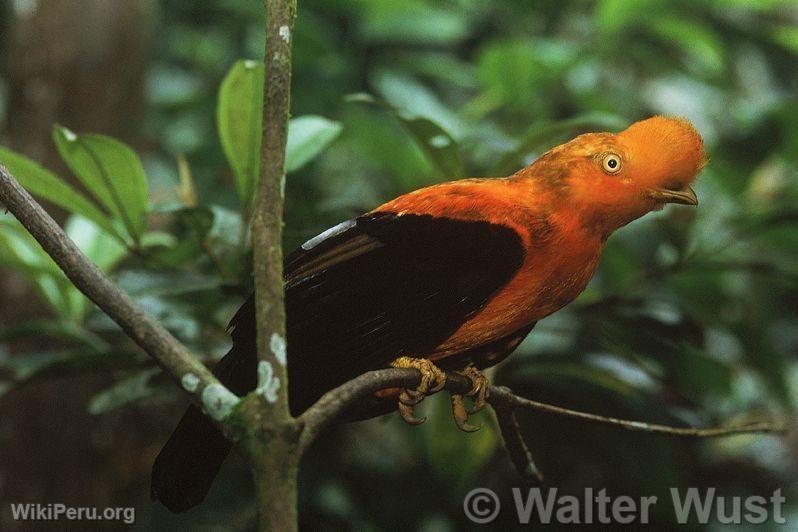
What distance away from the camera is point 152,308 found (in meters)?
1.39

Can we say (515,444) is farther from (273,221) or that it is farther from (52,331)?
(52,331)

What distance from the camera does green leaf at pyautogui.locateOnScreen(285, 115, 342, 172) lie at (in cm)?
135

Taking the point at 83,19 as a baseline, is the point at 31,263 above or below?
below

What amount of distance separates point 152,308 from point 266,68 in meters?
0.65

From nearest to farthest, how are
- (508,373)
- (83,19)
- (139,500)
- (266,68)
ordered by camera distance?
1. (266,68)
2. (508,373)
3. (139,500)
4. (83,19)

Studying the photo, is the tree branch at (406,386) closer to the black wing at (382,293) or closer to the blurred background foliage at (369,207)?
the black wing at (382,293)

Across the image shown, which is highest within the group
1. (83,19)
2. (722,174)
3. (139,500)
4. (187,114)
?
(187,114)

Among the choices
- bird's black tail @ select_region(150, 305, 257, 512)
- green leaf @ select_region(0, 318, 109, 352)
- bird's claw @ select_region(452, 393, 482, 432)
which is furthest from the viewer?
green leaf @ select_region(0, 318, 109, 352)

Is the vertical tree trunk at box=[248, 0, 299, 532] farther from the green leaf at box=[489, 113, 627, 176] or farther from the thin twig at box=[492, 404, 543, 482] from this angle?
the green leaf at box=[489, 113, 627, 176]

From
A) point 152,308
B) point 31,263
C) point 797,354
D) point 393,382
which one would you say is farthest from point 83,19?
point 797,354

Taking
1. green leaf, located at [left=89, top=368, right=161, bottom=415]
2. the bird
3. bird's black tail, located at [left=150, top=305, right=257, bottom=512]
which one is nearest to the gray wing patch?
the bird

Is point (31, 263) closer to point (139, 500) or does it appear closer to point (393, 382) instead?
point (139, 500)

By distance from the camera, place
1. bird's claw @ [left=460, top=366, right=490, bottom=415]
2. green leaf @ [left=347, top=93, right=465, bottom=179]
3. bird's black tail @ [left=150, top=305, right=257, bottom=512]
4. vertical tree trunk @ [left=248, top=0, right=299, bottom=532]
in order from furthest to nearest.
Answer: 1. green leaf @ [left=347, top=93, right=465, bottom=179]
2. bird's claw @ [left=460, top=366, right=490, bottom=415]
3. bird's black tail @ [left=150, top=305, right=257, bottom=512]
4. vertical tree trunk @ [left=248, top=0, right=299, bottom=532]

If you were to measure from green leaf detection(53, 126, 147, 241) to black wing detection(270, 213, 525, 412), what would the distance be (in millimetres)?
398
